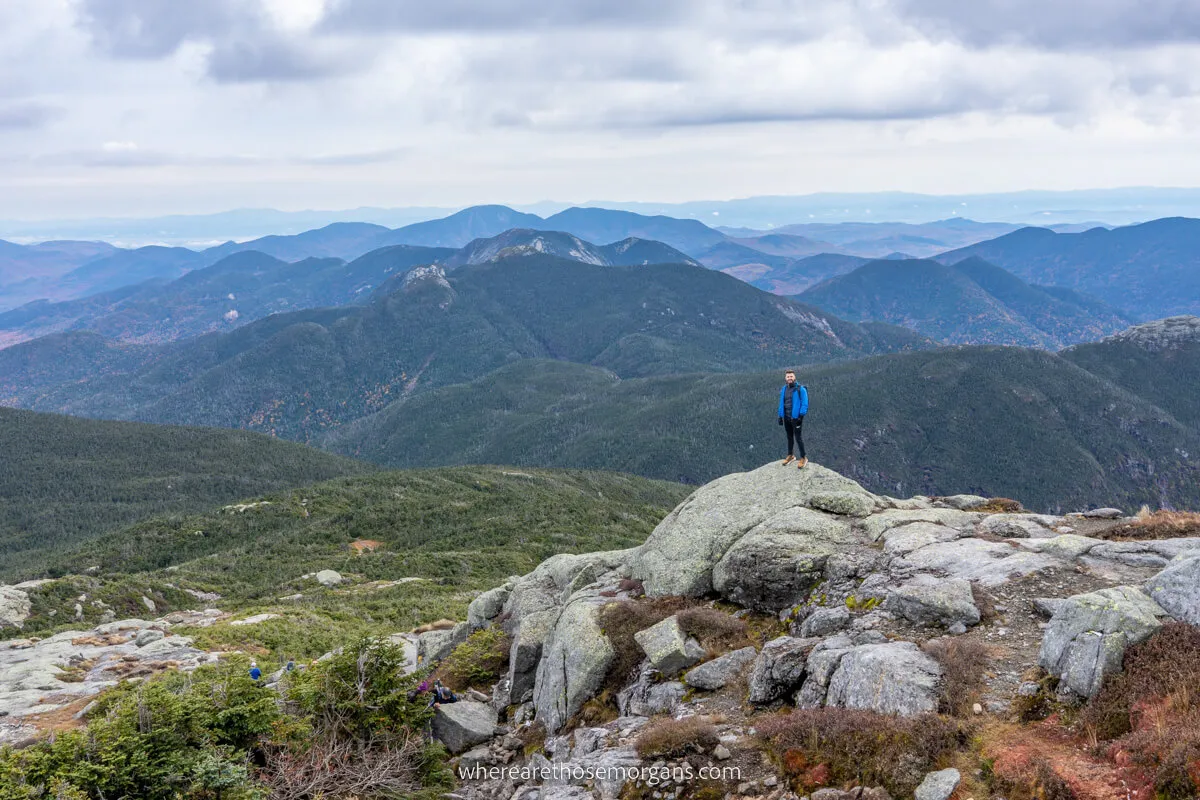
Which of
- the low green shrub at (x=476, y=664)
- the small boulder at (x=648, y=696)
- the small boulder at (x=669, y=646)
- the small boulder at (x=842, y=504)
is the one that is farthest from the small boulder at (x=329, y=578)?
the small boulder at (x=842, y=504)

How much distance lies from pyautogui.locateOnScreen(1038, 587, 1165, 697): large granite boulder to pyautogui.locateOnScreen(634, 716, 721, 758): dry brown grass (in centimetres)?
Result: 725

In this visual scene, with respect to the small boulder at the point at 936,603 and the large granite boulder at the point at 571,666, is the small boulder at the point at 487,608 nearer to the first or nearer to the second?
the large granite boulder at the point at 571,666

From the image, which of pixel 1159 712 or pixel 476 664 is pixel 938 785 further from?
pixel 476 664

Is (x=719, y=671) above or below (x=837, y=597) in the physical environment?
below

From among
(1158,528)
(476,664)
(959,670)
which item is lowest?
(476,664)

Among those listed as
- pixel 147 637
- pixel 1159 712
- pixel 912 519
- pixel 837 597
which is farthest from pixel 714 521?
pixel 147 637

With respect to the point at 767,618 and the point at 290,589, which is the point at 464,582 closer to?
the point at 290,589

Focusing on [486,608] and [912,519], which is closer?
[912,519]

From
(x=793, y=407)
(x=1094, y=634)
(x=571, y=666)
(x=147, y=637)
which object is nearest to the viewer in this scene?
(x=1094, y=634)

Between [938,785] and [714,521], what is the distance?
561 inches

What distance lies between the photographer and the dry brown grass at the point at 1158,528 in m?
20.8

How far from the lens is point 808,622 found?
60.8 feet

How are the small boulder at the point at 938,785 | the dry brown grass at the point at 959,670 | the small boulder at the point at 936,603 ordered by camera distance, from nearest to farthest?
the small boulder at the point at 938,785 → the dry brown grass at the point at 959,670 → the small boulder at the point at 936,603

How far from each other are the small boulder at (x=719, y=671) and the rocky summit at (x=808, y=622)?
40 mm
